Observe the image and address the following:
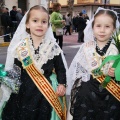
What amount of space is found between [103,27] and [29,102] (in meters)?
0.87

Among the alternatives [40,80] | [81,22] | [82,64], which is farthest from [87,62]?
[81,22]

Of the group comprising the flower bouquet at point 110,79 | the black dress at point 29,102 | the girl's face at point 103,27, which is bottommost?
the black dress at point 29,102

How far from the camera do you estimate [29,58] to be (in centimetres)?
247

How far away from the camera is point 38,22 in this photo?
7.98 feet

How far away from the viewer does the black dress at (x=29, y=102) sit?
95.5 inches

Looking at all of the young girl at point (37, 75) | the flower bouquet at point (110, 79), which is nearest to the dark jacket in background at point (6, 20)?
the young girl at point (37, 75)

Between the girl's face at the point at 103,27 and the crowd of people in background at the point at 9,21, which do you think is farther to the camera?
the crowd of people in background at the point at 9,21

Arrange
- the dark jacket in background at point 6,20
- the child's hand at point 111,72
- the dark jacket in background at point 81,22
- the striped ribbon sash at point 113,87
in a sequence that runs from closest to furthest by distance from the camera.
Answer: the child's hand at point 111,72
the striped ribbon sash at point 113,87
the dark jacket in background at point 6,20
the dark jacket in background at point 81,22

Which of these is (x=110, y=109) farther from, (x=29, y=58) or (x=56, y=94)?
(x=29, y=58)

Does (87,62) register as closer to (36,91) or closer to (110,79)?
(110,79)

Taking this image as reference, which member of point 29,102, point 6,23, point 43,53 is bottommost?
point 29,102

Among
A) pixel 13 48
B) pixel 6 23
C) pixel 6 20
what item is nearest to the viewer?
pixel 13 48

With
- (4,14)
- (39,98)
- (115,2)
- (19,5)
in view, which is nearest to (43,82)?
(39,98)

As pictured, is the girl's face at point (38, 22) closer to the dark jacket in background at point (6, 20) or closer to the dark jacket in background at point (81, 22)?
the dark jacket in background at point (6, 20)
